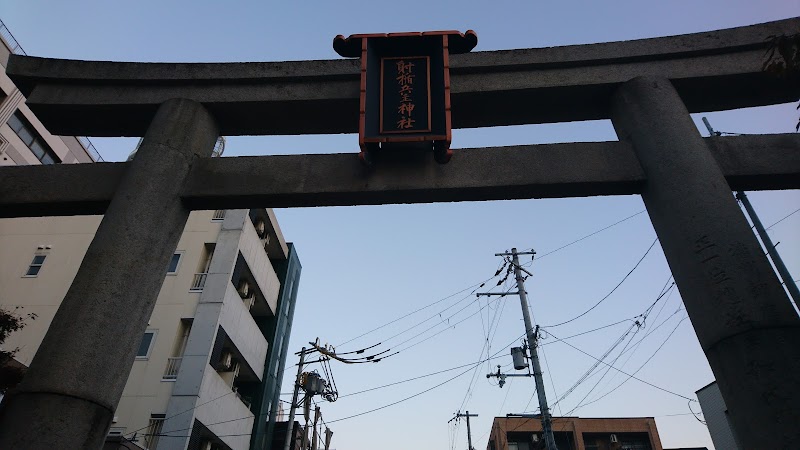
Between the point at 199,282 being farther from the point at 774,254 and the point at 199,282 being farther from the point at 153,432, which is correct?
the point at 774,254

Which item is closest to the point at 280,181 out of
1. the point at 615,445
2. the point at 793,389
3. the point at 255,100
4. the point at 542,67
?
the point at 255,100

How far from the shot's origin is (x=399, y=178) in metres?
6.32

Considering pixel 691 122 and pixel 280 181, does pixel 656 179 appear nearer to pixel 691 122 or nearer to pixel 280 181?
pixel 691 122

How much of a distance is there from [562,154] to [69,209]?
6103mm

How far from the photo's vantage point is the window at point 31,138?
25.6 m

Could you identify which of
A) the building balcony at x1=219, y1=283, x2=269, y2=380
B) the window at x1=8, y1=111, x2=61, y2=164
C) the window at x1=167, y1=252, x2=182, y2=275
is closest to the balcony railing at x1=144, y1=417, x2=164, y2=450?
the building balcony at x1=219, y1=283, x2=269, y2=380

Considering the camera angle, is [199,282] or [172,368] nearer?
[172,368]

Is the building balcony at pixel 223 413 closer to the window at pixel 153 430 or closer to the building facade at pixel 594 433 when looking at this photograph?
the window at pixel 153 430

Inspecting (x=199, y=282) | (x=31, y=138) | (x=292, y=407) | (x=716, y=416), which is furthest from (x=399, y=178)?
(x=31, y=138)

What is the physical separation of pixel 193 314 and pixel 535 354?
12484 millimetres

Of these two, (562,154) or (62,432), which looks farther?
(562,154)

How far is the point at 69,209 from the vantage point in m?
6.44

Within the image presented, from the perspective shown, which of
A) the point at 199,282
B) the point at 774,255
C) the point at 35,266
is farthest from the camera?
the point at 35,266

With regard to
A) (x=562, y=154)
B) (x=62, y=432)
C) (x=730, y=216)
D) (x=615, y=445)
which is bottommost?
(x=62, y=432)
